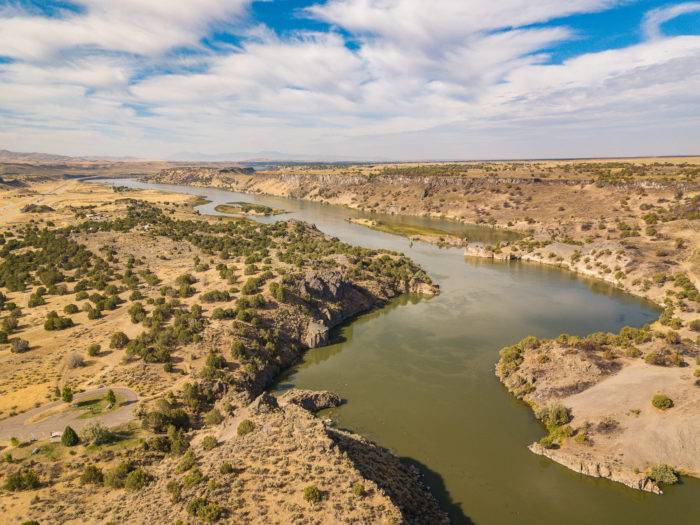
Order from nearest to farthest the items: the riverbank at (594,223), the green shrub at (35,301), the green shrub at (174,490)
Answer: the green shrub at (174,490), the green shrub at (35,301), the riverbank at (594,223)

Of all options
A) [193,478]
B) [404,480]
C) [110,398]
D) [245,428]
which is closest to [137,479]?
[193,478]

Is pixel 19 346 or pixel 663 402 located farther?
pixel 19 346

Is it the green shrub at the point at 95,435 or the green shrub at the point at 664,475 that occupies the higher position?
the green shrub at the point at 95,435

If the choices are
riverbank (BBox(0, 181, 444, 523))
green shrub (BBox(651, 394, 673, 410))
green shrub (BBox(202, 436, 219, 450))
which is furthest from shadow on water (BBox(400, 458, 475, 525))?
green shrub (BBox(651, 394, 673, 410))

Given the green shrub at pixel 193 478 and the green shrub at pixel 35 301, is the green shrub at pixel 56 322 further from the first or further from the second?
the green shrub at pixel 193 478

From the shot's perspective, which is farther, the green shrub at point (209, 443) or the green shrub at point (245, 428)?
the green shrub at point (245, 428)

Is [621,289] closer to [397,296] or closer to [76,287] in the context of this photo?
[397,296]

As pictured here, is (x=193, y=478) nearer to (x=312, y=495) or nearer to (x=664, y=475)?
(x=312, y=495)

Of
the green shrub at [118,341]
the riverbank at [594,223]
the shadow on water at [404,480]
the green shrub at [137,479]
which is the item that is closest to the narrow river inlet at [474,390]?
the shadow on water at [404,480]
